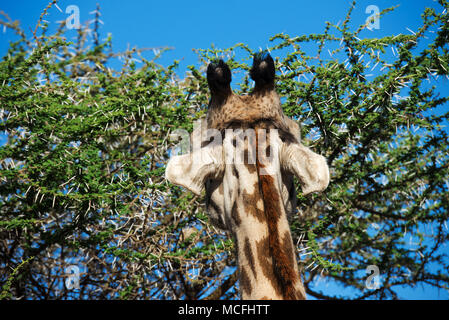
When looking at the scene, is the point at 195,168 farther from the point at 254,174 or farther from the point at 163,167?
the point at 163,167

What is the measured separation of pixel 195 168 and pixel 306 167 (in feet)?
2.48

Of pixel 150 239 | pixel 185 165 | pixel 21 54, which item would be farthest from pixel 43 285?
pixel 185 165

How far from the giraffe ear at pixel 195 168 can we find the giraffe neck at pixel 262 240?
22cm

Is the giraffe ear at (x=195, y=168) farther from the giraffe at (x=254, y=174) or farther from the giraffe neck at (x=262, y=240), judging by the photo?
the giraffe neck at (x=262, y=240)

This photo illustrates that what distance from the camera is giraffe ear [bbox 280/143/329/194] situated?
3.37 meters

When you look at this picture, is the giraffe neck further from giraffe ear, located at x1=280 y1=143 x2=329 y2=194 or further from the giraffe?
giraffe ear, located at x1=280 y1=143 x2=329 y2=194

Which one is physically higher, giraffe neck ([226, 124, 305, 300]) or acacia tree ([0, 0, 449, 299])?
acacia tree ([0, 0, 449, 299])

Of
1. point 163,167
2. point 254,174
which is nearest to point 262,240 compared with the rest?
point 254,174

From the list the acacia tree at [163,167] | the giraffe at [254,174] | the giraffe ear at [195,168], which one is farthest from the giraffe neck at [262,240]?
the acacia tree at [163,167]

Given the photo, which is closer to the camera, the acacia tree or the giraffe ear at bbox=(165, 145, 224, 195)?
the giraffe ear at bbox=(165, 145, 224, 195)

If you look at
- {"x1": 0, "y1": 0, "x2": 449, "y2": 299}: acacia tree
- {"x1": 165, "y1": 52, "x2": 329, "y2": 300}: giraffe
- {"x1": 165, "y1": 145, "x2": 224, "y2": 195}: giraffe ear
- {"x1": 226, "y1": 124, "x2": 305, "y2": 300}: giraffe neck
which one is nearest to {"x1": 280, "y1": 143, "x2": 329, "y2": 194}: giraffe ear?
{"x1": 165, "y1": 52, "x2": 329, "y2": 300}: giraffe

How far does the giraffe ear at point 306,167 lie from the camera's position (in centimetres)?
337

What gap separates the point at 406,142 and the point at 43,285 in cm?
666

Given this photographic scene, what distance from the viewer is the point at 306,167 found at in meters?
3.43
